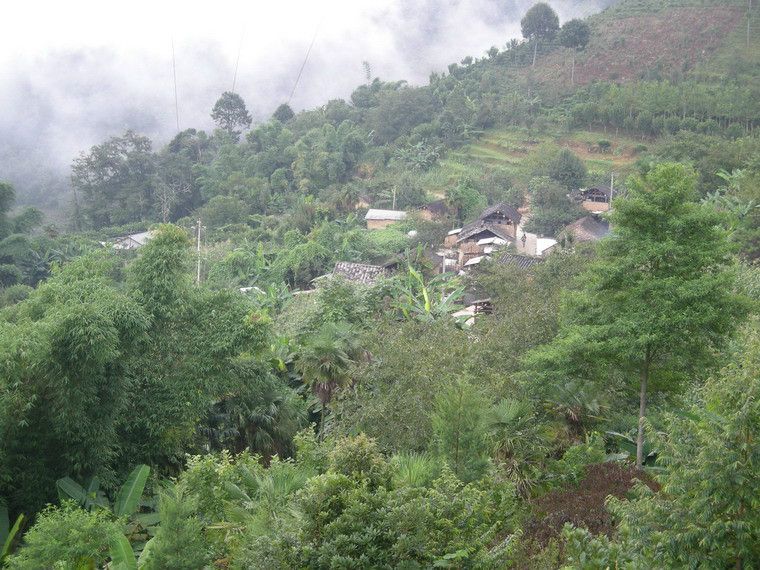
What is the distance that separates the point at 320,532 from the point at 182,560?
180 cm

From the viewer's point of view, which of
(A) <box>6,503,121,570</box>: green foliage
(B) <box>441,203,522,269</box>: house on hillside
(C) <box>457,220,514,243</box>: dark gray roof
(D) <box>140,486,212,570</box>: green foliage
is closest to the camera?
(D) <box>140,486,212,570</box>: green foliage

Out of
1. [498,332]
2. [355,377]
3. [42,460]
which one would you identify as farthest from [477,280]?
[42,460]

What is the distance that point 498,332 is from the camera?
15922 mm

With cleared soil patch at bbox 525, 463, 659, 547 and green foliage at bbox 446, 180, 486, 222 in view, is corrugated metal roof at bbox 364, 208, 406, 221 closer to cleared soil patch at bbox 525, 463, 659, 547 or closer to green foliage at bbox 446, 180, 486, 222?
green foliage at bbox 446, 180, 486, 222

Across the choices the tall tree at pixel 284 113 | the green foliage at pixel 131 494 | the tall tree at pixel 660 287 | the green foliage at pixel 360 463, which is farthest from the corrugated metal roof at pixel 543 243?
the tall tree at pixel 284 113

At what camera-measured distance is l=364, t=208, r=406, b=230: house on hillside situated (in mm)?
47719

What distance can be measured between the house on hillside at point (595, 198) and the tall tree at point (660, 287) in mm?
34398

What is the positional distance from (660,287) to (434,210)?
37.3 metres

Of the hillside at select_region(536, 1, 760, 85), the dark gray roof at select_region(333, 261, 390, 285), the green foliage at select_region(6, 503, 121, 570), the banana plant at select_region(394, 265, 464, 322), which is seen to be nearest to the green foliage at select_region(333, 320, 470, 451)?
the banana plant at select_region(394, 265, 464, 322)

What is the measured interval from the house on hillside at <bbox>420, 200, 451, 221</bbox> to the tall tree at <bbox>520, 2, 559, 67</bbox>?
33338 mm

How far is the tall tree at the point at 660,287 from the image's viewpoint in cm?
1089

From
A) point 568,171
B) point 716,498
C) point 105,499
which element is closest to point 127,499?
point 105,499

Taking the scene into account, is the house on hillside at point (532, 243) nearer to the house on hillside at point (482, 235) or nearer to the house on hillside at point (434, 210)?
the house on hillside at point (482, 235)

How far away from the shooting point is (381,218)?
48.1 m
